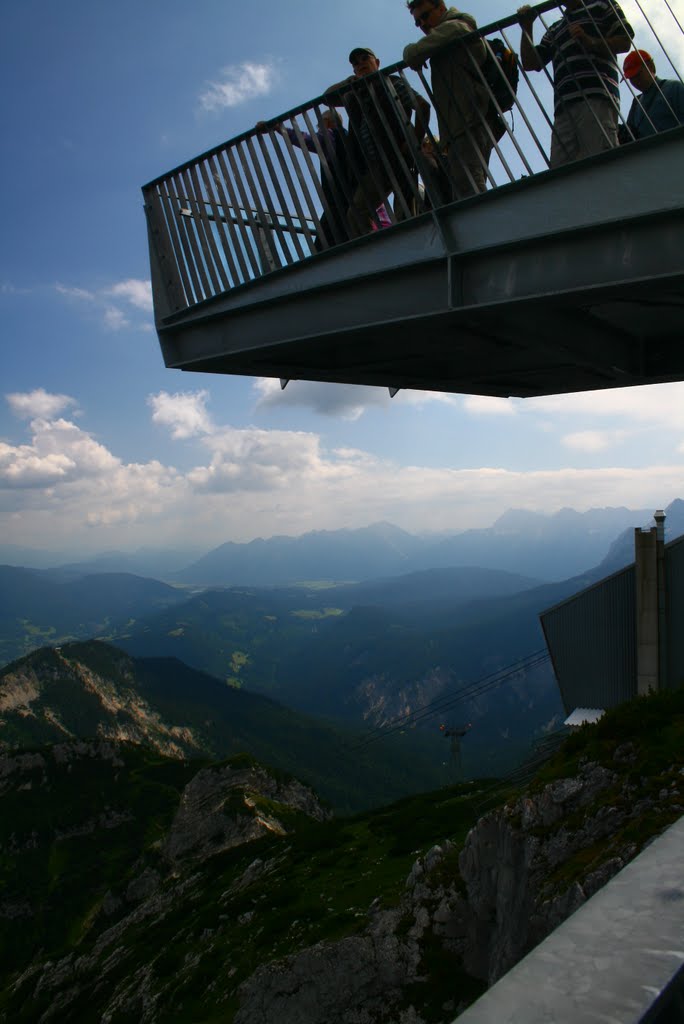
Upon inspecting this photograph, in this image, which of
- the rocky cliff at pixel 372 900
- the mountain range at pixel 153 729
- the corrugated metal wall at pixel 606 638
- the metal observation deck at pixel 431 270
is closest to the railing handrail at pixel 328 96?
the metal observation deck at pixel 431 270

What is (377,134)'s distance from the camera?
22.5 feet

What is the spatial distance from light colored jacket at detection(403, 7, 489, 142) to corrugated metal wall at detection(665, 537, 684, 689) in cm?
1491

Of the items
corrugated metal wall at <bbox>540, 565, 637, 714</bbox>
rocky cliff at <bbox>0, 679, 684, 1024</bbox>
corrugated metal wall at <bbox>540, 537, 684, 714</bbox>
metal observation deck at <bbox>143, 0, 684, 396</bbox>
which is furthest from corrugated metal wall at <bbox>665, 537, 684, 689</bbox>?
metal observation deck at <bbox>143, 0, 684, 396</bbox>

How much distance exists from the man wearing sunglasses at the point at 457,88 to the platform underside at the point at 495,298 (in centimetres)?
84

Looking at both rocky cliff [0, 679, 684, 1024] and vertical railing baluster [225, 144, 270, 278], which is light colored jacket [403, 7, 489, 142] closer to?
vertical railing baluster [225, 144, 270, 278]

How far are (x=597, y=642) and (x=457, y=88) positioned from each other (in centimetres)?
1641

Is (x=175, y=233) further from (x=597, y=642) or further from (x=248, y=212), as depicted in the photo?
(x=597, y=642)

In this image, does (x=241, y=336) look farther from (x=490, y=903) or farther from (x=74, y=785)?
(x=74, y=785)

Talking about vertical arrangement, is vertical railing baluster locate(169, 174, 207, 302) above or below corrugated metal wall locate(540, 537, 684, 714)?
above

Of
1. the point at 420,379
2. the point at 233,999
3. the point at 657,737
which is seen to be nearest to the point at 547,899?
the point at 657,737

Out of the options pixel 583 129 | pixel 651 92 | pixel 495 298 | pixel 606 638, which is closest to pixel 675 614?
pixel 606 638

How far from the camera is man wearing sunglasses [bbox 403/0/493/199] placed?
6055mm

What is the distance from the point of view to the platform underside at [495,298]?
4945 mm

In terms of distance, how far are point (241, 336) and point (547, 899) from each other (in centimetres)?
762
